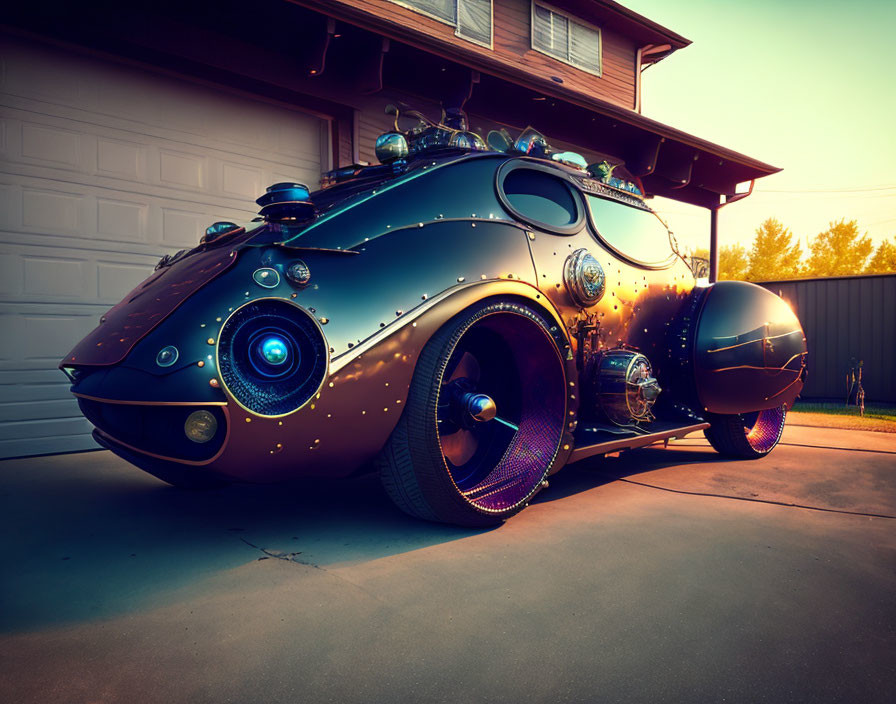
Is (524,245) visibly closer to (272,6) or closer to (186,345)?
(186,345)

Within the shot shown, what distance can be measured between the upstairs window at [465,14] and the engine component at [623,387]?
283 inches

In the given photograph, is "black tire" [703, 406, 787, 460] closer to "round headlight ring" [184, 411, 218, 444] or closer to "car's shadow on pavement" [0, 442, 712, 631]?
"car's shadow on pavement" [0, 442, 712, 631]

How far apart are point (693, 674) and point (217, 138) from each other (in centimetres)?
574

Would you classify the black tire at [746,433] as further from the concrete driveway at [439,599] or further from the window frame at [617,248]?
the window frame at [617,248]

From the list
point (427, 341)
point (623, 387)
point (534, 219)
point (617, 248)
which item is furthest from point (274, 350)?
point (617, 248)

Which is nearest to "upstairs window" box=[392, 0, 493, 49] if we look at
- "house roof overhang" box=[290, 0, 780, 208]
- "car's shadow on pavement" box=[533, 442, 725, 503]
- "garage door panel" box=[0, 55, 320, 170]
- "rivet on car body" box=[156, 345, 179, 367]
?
"house roof overhang" box=[290, 0, 780, 208]

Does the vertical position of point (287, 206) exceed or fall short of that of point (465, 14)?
it falls short

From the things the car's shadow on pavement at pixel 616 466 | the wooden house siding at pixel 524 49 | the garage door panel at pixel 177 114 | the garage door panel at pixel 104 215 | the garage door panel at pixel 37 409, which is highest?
the wooden house siding at pixel 524 49

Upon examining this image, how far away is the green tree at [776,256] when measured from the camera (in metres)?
40.8

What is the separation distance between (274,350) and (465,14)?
8.89m

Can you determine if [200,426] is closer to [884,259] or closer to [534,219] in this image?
[534,219]

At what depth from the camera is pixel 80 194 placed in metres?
5.02

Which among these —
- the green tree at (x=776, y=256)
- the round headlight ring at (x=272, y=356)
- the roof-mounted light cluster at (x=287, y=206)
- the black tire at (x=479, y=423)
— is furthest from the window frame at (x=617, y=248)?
the green tree at (x=776, y=256)

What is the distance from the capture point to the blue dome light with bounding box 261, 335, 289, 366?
217cm
